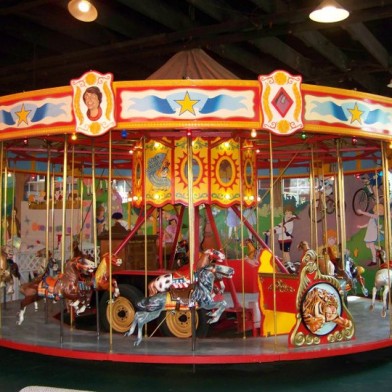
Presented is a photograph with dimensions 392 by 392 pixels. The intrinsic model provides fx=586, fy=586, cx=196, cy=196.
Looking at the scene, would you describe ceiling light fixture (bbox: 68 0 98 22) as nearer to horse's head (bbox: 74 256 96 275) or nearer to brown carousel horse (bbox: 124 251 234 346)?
horse's head (bbox: 74 256 96 275)

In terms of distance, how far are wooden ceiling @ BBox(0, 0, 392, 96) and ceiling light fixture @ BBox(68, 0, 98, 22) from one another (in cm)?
68

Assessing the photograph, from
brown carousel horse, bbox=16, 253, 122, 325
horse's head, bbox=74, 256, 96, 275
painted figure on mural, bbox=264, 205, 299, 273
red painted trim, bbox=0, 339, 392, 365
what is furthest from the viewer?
painted figure on mural, bbox=264, 205, 299, 273

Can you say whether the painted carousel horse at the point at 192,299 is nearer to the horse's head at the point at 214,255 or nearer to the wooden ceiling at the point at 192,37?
the horse's head at the point at 214,255

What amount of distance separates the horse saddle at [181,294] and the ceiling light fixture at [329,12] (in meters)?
3.48

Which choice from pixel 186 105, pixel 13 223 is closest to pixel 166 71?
pixel 186 105

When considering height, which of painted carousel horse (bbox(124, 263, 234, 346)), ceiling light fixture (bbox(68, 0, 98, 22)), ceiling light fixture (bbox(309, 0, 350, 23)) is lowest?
painted carousel horse (bbox(124, 263, 234, 346))

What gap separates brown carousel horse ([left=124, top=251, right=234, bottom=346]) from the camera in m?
6.73

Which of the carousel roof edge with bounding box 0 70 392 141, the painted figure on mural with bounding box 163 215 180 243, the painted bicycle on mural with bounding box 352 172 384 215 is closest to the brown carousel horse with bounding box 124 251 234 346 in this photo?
the carousel roof edge with bounding box 0 70 392 141

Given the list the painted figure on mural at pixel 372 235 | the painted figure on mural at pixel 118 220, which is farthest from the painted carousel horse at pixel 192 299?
the painted figure on mural at pixel 372 235

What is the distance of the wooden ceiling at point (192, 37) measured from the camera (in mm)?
8766

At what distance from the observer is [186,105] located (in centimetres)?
656

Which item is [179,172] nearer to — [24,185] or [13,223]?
[13,223]

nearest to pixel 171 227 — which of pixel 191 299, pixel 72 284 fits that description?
pixel 72 284

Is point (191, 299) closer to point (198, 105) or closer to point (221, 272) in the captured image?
point (221, 272)
